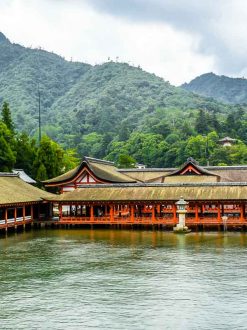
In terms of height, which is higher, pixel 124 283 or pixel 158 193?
pixel 158 193

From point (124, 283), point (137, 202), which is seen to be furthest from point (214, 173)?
point (124, 283)

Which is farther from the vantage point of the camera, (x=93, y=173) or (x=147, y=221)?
(x=93, y=173)

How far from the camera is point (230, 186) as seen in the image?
49.0 meters

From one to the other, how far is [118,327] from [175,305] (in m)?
3.49

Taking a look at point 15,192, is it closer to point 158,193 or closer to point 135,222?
point 135,222

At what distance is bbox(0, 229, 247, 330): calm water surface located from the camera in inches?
789

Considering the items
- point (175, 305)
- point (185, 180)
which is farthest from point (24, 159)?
point (175, 305)

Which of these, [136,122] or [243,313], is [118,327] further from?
[136,122]

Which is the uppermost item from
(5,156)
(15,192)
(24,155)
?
(24,155)

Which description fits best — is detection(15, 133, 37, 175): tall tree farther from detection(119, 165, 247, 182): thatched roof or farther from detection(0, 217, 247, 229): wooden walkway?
detection(0, 217, 247, 229): wooden walkway

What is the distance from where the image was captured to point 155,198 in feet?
159

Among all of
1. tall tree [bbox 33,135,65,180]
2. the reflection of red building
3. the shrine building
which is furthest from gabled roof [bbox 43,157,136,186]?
tall tree [bbox 33,135,65,180]

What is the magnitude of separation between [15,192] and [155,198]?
12.6 m

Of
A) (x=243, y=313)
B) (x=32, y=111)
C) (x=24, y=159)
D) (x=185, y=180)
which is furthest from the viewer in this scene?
(x=32, y=111)
